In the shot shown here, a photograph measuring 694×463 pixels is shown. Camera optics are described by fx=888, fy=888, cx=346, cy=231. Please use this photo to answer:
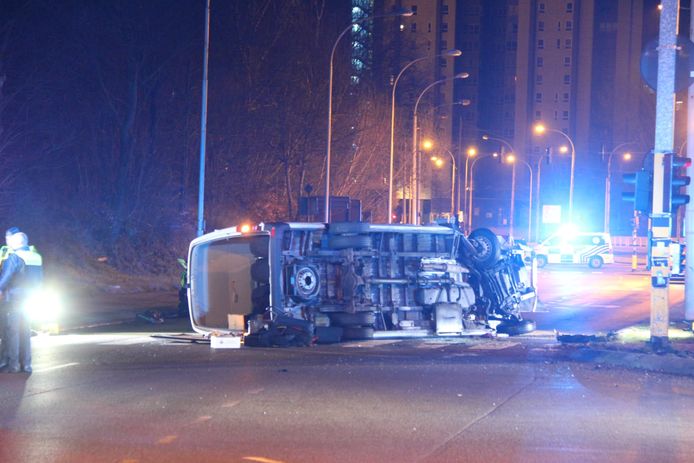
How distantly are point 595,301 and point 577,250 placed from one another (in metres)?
21.7

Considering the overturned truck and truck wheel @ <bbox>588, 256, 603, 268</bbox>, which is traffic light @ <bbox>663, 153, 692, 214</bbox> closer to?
the overturned truck

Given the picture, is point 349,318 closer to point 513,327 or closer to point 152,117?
point 513,327

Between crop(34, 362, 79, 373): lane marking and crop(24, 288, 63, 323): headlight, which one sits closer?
crop(24, 288, 63, 323): headlight

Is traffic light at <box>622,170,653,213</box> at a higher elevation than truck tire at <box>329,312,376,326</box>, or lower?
higher

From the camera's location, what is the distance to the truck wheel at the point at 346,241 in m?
14.4

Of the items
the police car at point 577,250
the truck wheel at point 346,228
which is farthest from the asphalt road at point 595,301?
the truck wheel at point 346,228

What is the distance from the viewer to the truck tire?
571 inches

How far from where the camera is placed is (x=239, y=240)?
14281 millimetres

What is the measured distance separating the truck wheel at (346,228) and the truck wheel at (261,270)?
1174 mm

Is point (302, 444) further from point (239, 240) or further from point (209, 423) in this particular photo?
point (239, 240)

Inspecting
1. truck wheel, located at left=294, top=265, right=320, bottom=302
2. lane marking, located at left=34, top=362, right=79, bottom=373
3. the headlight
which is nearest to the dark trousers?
the headlight

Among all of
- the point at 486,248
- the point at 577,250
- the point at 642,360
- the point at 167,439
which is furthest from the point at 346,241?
the point at 577,250

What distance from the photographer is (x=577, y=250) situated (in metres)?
47.0

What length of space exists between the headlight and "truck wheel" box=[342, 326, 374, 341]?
15.7ft
